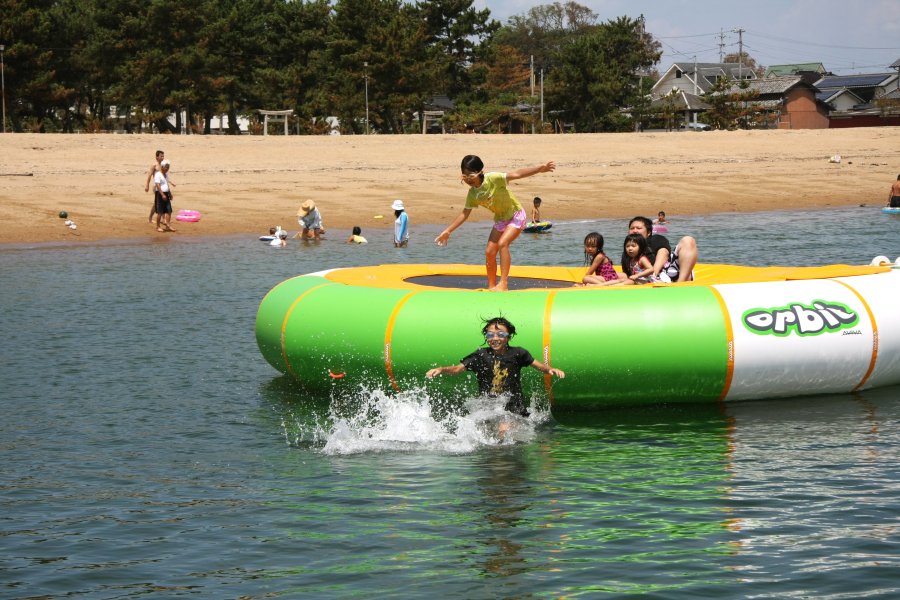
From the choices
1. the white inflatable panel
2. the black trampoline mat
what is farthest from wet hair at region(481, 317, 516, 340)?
the black trampoline mat

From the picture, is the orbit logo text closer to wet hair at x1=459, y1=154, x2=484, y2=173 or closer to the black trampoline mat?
the black trampoline mat

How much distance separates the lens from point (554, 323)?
930 centimetres

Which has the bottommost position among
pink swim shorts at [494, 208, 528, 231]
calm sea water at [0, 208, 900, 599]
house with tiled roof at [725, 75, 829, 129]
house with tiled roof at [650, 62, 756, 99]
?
calm sea water at [0, 208, 900, 599]

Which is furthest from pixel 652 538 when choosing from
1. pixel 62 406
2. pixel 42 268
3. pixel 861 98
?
pixel 861 98

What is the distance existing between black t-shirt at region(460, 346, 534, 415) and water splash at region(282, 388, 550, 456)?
3.3 inches

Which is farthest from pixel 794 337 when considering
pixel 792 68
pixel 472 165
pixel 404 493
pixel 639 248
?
pixel 792 68

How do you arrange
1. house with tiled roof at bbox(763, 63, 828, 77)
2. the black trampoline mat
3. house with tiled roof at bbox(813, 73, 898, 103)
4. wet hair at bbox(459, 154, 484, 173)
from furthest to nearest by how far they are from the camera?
house with tiled roof at bbox(763, 63, 828, 77), house with tiled roof at bbox(813, 73, 898, 103), the black trampoline mat, wet hair at bbox(459, 154, 484, 173)

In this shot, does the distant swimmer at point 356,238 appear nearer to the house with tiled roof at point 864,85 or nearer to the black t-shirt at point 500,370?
the black t-shirt at point 500,370

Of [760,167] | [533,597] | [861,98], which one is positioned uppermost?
[861,98]

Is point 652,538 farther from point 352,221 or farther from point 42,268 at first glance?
point 352,221

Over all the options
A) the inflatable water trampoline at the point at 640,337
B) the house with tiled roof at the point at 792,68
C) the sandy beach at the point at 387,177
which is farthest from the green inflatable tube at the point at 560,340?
the house with tiled roof at the point at 792,68

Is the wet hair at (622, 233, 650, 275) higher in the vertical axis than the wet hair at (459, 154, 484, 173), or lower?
lower

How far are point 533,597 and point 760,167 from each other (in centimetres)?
3071

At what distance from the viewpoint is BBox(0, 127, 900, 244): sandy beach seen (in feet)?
84.2
